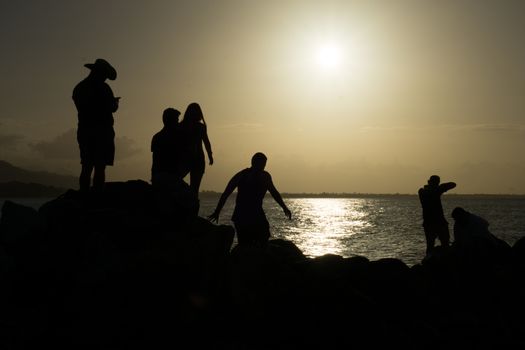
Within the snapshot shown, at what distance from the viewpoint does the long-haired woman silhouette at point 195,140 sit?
31.5ft

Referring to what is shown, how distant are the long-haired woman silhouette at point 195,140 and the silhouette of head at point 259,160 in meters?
1.39

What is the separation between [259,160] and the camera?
9094mm

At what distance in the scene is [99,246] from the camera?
7.67 m

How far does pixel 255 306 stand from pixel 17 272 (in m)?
3.87

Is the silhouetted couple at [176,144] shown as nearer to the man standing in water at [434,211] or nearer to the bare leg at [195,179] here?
the bare leg at [195,179]

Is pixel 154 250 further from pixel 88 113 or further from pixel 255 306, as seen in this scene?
pixel 88 113

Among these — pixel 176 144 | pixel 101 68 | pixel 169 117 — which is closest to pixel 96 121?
pixel 101 68

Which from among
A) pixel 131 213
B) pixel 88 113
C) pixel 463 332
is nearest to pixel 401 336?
pixel 463 332

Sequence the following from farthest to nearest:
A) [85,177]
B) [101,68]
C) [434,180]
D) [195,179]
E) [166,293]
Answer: [434,180] → [195,179] → [85,177] → [101,68] → [166,293]

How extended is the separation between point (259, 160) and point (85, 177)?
11.2ft

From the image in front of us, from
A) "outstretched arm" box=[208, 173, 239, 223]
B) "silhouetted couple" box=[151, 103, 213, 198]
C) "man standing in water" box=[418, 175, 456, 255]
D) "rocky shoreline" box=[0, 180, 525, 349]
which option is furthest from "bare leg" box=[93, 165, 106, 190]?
"man standing in water" box=[418, 175, 456, 255]

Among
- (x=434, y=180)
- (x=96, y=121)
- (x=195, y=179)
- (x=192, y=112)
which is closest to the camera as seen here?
(x=96, y=121)

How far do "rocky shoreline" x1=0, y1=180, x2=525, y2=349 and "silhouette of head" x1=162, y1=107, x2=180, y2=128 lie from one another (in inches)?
52.2

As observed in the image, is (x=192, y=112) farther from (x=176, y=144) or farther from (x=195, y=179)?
(x=195, y=179)
